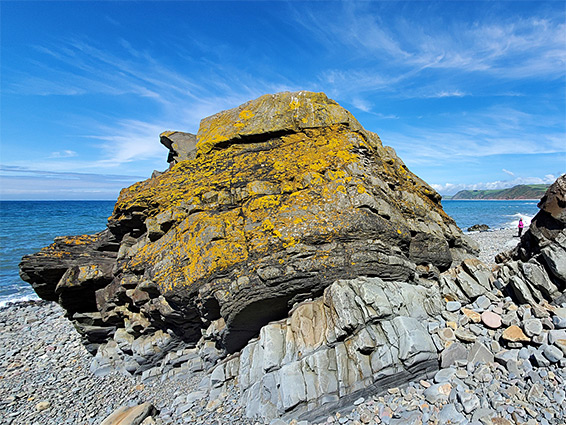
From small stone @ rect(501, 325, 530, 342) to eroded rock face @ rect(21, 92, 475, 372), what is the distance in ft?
7.63

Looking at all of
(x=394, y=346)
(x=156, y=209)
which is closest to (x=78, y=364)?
(x=156, y=209)

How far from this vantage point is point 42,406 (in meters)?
9.91

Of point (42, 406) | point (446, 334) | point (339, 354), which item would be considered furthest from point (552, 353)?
point (42, 406)

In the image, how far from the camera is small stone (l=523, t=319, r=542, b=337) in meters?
6.80

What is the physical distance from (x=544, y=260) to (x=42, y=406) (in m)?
16.2

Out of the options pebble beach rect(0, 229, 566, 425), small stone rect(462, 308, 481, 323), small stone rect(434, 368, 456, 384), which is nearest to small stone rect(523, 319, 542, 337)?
pebble beach rect(0, 229, 566, 425)

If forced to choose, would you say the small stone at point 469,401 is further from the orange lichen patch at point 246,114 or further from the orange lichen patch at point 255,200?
the orange lichen patch at point 246,114

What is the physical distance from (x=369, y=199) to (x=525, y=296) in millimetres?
4790

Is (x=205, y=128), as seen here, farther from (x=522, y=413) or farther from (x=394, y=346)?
(x=522, y=413)

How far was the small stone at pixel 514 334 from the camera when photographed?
22.5 feet

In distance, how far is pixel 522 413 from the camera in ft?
17.4

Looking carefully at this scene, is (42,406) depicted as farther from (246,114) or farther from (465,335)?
(465,335)

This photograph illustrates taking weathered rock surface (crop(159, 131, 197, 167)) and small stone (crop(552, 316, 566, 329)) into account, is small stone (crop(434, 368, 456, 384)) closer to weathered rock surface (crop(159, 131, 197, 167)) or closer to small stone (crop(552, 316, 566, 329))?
small stone (crop(552, 316, 566, 329))

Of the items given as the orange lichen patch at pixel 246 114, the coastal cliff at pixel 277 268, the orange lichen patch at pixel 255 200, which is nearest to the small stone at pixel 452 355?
the coastal cliff at pixel 277 268
